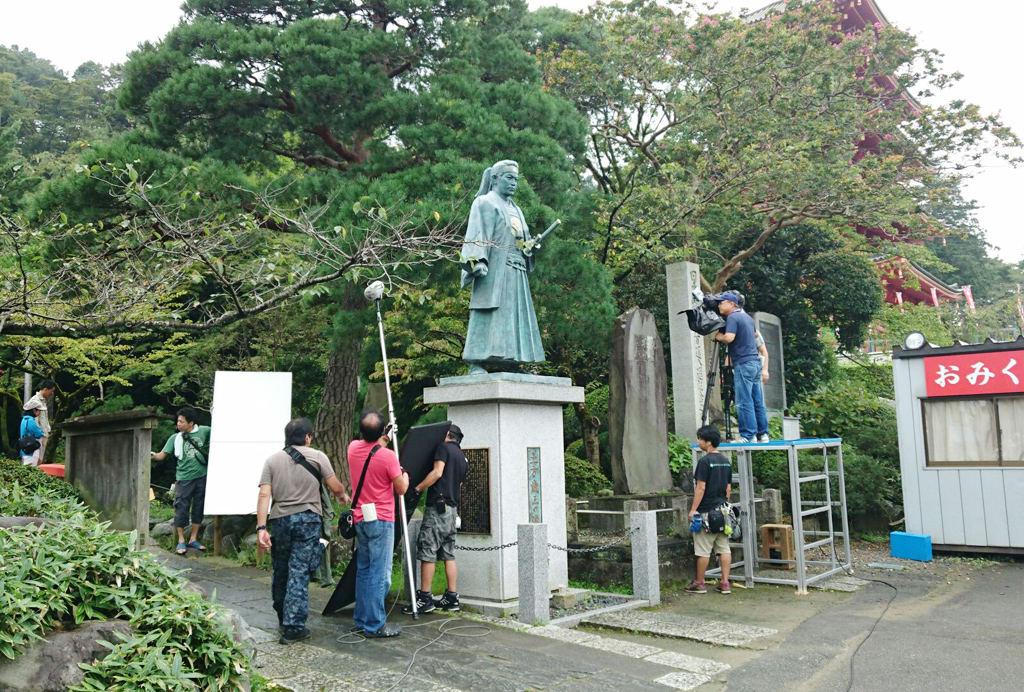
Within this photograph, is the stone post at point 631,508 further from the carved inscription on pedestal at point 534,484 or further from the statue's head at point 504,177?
the statue's head at point 504,177

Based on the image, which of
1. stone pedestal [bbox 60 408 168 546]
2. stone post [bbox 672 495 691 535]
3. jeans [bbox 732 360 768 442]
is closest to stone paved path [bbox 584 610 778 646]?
stone post [bbox 672 495 691 535]

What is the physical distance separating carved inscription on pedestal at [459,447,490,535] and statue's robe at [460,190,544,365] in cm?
97

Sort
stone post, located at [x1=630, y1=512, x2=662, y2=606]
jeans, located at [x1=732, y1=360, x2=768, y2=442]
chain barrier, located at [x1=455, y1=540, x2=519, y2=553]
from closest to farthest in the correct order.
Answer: chain barrier, located at [x1=455, y1=540, x2=519, y2=553] → stone post, located at [x1=630, y1=512, x2=662, y2=606] → jeans, located at [x1=732, y1=360, x2=768, y2=442]

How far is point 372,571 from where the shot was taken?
20.2 feet

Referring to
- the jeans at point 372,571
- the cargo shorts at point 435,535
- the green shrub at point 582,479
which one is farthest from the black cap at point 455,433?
the green shrub at point 582,479

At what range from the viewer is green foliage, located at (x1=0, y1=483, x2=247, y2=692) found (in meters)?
3.90

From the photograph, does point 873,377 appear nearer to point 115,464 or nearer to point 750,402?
point 750,402

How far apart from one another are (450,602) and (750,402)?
13.5ft

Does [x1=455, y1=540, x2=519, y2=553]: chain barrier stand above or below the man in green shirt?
below

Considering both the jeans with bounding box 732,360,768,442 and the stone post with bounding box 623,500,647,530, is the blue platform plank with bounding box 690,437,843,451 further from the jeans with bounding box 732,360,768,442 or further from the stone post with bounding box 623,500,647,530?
the stone post with bounding box 623,500,647,530

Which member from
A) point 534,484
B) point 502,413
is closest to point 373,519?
point 502,413

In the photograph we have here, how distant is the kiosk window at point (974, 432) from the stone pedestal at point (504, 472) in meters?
6.07

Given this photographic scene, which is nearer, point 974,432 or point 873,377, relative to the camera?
point 974,432

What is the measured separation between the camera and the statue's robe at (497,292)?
7.69 m
